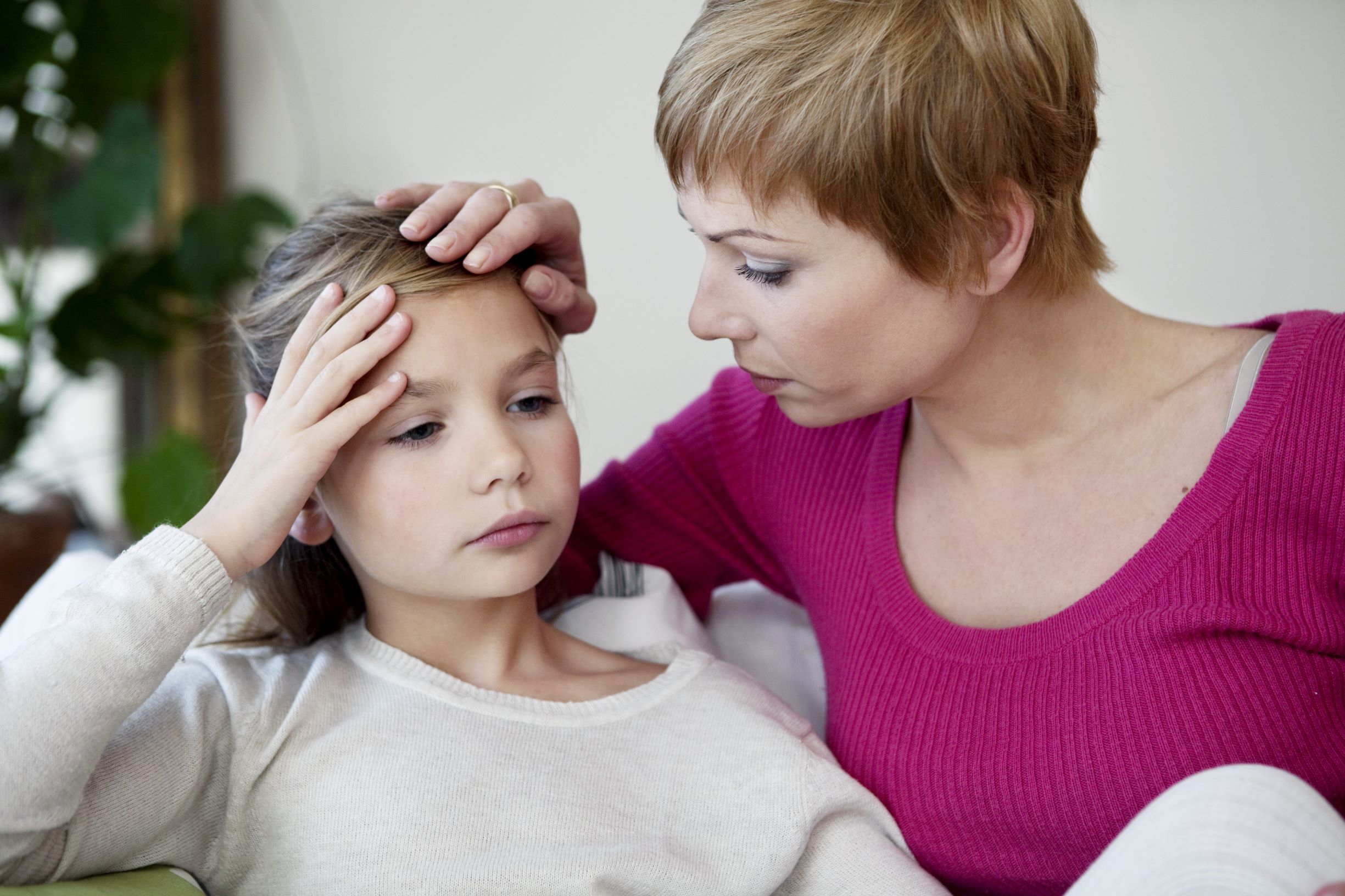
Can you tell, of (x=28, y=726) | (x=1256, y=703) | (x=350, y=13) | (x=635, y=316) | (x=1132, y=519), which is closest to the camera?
(x=28, y=726)

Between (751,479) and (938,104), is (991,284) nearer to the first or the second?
(938,104)

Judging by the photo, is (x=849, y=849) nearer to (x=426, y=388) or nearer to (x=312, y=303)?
(x=426, y=388)

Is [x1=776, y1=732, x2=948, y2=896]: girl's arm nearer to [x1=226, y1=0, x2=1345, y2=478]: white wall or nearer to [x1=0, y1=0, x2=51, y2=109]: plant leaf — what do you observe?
[x1=226, y1=0, x2=1345, y2=478]: white wall

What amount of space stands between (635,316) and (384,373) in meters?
1.28

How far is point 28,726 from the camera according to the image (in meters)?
0.94

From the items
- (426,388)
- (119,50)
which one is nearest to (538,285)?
(426,388)

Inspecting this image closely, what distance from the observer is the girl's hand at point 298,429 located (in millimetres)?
1086

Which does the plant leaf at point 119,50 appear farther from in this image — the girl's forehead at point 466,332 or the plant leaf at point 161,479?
the girl's forehead at point 466,332

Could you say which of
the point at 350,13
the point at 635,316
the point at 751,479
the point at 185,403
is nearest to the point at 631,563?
the point at 751,479

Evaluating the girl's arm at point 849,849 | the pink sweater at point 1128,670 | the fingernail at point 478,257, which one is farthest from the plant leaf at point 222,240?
the girl's arm at point 849,849

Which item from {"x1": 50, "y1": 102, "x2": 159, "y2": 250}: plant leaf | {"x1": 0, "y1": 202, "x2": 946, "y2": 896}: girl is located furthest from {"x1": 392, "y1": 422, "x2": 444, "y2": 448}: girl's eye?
{"x1": 50, "y1": 102, "x2": 159, "y2": 250}: plant leaf

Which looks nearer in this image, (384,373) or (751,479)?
(384,373)

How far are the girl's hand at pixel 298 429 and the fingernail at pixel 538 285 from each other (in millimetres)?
159

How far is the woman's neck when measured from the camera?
1.26m
